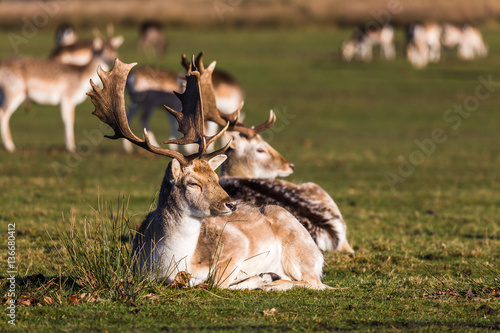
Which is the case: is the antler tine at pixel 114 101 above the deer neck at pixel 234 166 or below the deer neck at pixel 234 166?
above

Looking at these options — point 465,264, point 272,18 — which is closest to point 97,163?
point 465,264

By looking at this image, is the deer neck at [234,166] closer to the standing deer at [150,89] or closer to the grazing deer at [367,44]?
the standing deer at [150,89]

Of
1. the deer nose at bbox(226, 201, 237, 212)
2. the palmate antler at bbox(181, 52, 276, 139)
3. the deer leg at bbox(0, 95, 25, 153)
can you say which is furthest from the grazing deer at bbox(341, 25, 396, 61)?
the deer nose at bbox(226, 201, 237, 212)

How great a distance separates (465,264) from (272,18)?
161 ft

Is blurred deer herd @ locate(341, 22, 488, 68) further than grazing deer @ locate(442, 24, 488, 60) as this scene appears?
No

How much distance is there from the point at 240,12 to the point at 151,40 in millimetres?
17131

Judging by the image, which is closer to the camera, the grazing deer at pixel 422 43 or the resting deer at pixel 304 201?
the resting deer at pixel 304 201

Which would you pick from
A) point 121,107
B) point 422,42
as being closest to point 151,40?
point 422,42

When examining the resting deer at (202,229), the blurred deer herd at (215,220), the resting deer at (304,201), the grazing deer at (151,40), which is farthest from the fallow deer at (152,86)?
the grazing deer at (151,40)

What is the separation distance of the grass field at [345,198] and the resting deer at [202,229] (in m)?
0.20

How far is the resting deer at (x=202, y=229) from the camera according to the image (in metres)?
5.71

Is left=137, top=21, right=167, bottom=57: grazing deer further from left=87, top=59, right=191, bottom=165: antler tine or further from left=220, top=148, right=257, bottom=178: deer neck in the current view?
left=87, top=59, right=191, bottom=165: antler tine

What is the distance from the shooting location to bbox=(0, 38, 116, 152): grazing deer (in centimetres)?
1588

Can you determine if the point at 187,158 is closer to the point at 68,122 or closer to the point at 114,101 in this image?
the point at 114,101
